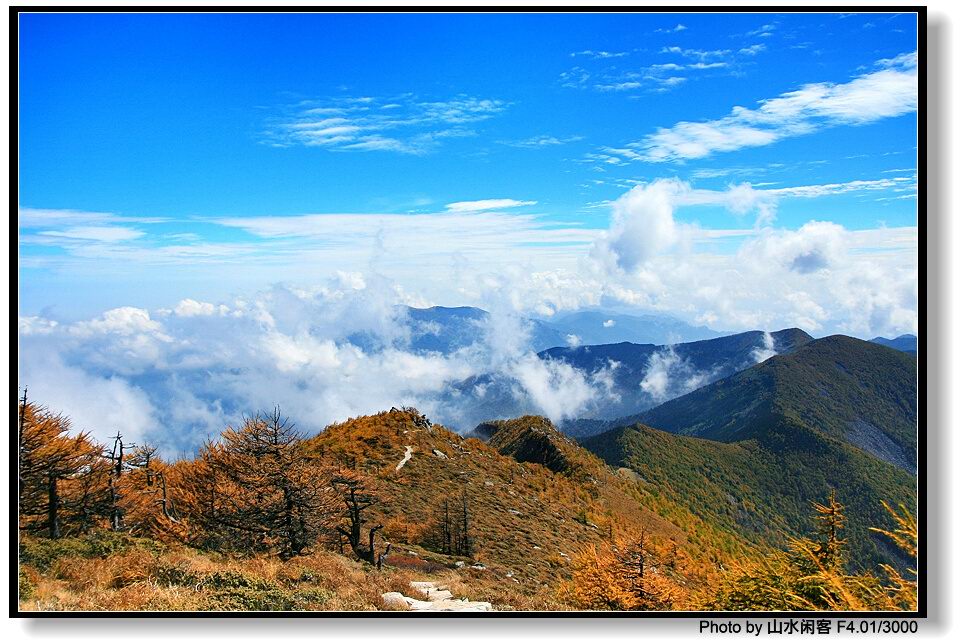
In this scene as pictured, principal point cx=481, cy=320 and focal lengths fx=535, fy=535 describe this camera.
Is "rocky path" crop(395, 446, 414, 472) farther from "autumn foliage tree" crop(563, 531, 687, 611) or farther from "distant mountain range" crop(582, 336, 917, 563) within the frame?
"distant mountain range" crop(582, 336, 917, 563)

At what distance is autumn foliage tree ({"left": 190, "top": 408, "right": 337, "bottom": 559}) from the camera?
1299 centimetres

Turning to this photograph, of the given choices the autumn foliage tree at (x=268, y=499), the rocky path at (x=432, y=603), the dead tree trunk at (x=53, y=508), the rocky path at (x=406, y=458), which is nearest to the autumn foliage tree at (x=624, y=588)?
the rocky path at (x=432, y=603)

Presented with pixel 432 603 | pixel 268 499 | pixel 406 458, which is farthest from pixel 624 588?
pixel 406 458

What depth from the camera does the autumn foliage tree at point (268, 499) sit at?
1299 cm

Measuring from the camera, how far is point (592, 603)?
35.1 ft

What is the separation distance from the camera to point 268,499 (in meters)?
13.1

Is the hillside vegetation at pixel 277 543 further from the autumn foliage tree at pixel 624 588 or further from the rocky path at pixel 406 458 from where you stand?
the rocky path at pixel 406 458

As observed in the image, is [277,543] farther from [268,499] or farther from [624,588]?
[624,588]

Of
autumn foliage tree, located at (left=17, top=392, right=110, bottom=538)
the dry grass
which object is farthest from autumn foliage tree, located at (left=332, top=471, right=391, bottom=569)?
autumn foliage tree, located at (left=17, top=392, right=110, bottom=538)

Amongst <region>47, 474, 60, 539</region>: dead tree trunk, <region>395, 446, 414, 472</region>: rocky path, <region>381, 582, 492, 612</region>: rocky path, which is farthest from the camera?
<region>395, 446, 414, 472</region>: rocky path

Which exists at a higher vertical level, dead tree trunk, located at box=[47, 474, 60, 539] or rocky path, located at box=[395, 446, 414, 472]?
dead tree trunk, located at box=[47, 474, 60, 539]

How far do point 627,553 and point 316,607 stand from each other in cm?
635

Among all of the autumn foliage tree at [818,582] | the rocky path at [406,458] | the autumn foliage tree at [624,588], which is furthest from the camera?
the rocky path at [406,458]

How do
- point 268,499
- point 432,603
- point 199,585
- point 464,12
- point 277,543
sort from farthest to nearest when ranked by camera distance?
1. point 268,499
2. point 277,543
3. point 464,12
4. point 432,603
5. point 199,585
